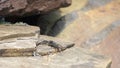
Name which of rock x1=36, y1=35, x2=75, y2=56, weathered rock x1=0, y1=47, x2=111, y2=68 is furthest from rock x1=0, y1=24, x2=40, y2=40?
weathered rock x1=0, y1=47, x2=111, y2=68

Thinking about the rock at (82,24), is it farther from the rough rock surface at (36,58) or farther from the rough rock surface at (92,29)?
the rough rock surface at (36,58)

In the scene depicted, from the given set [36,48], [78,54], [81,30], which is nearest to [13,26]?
[36,48]

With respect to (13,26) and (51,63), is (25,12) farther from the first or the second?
(51,63)

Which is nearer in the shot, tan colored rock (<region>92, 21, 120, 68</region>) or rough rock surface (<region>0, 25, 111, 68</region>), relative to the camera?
rough rock surface (<region>0, 25, 111, 68</region>)

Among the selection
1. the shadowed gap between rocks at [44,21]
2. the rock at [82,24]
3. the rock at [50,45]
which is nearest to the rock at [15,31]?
the rock at [50,45]

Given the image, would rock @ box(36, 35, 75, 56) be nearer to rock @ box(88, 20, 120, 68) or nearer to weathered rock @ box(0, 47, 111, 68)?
weathered rock @ box(0, 47, 111, 68)

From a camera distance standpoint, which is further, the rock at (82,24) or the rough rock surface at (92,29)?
the rock at (82,24)
